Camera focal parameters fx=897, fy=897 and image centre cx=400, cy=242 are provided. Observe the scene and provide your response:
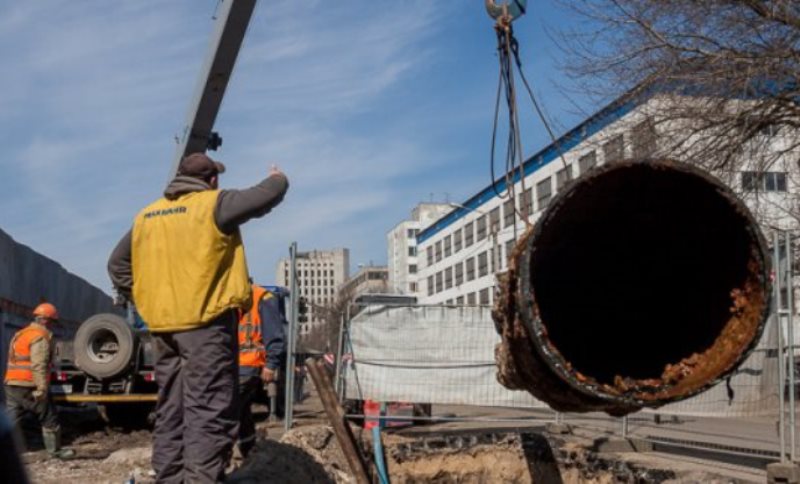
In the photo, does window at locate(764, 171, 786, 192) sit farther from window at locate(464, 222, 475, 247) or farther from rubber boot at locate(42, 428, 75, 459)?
window at locate(464, 222, 475, 247)

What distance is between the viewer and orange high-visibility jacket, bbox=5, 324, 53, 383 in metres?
9.52

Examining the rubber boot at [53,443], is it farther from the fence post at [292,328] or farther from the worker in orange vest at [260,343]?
the worker in orange vest at [260,343]

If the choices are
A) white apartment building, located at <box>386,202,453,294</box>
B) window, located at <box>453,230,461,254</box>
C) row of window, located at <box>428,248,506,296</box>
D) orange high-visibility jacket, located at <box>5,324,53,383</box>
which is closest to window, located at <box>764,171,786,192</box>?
orange high-visibility jacket, located at <box>5,324,53,383</box>

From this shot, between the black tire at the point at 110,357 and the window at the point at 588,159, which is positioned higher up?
the window at the point at 588,159

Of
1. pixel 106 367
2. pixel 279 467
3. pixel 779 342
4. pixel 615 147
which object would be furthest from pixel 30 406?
pixel 615 147

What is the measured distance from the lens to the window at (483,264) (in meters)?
58.9

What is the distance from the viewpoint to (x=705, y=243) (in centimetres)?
440

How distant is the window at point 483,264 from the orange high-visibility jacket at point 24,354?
4927 cm

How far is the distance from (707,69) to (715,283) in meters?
7.81

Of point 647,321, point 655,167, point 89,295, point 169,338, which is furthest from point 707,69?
point 89,295

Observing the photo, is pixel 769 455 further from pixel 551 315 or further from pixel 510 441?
pixel 551 315

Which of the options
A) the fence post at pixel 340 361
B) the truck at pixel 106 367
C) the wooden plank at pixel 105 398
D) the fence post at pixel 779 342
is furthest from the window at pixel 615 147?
the wooden plank at pixel 105 398

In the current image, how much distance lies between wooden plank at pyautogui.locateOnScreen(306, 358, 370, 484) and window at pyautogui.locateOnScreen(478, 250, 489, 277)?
169ft

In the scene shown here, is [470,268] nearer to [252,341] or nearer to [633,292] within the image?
[252,341]
